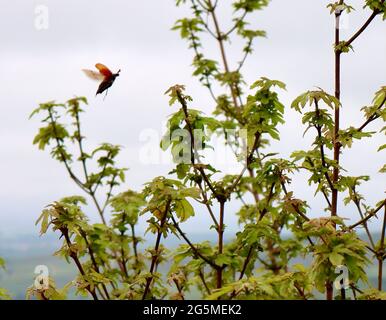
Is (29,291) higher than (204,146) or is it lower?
lower

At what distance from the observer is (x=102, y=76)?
4930mm

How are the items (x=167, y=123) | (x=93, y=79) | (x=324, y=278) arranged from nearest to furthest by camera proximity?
(x=324, y=278) < (x=93, y=79) < (x=167, y=123)

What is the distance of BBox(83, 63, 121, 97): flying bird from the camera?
4.87 meters

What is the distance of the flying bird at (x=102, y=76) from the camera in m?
4.87

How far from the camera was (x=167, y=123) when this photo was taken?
17.0 feet

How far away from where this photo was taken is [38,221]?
4.26 m

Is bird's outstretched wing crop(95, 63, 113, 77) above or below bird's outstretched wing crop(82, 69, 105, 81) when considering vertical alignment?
above

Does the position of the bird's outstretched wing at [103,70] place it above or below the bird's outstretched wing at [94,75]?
above

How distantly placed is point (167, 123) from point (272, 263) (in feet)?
16.6

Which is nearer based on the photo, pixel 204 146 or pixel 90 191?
pixel 204 146
